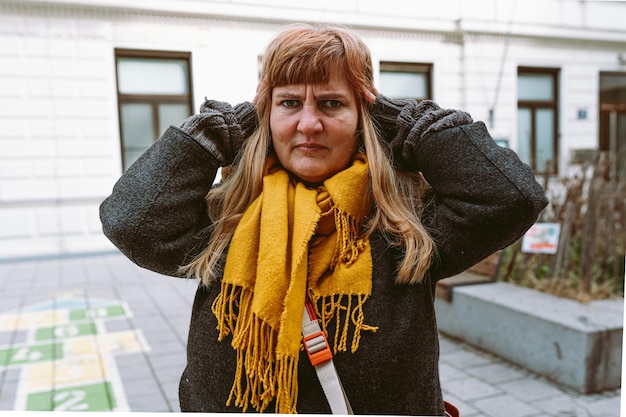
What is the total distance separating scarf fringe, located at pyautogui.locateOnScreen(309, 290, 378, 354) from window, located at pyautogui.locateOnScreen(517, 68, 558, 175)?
8.79m

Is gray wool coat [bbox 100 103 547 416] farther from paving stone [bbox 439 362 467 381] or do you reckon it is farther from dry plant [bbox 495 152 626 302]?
dry plant [bbox 495 152 626 302]

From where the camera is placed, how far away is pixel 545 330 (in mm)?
3242

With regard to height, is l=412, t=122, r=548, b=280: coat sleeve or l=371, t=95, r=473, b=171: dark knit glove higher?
l=371, t=95, r=473, b=171: dark knit glove

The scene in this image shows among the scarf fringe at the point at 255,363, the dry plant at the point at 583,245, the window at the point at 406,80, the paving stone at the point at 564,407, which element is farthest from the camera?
the window at the point at 406,80

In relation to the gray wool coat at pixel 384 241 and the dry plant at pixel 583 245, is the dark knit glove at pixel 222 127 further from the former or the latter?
the dry plant at pixel 583 245

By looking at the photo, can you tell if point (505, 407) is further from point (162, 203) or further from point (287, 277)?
point (162, 203)

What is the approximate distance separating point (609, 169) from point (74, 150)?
6.51m

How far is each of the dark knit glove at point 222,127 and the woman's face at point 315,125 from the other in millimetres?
90

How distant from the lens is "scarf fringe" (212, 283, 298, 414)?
1.26 meters

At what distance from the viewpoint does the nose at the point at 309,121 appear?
131cm

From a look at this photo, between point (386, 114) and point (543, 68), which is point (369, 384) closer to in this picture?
point (386, 114)

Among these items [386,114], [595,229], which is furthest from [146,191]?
[595,229]

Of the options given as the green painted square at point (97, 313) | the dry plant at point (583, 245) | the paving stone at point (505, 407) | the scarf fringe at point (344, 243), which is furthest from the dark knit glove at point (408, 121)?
the green painted square at point (97, 313)

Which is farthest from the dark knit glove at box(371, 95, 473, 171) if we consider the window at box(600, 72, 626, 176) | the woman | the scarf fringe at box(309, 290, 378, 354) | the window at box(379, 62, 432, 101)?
the window at box(600, 72, 626, 176)
